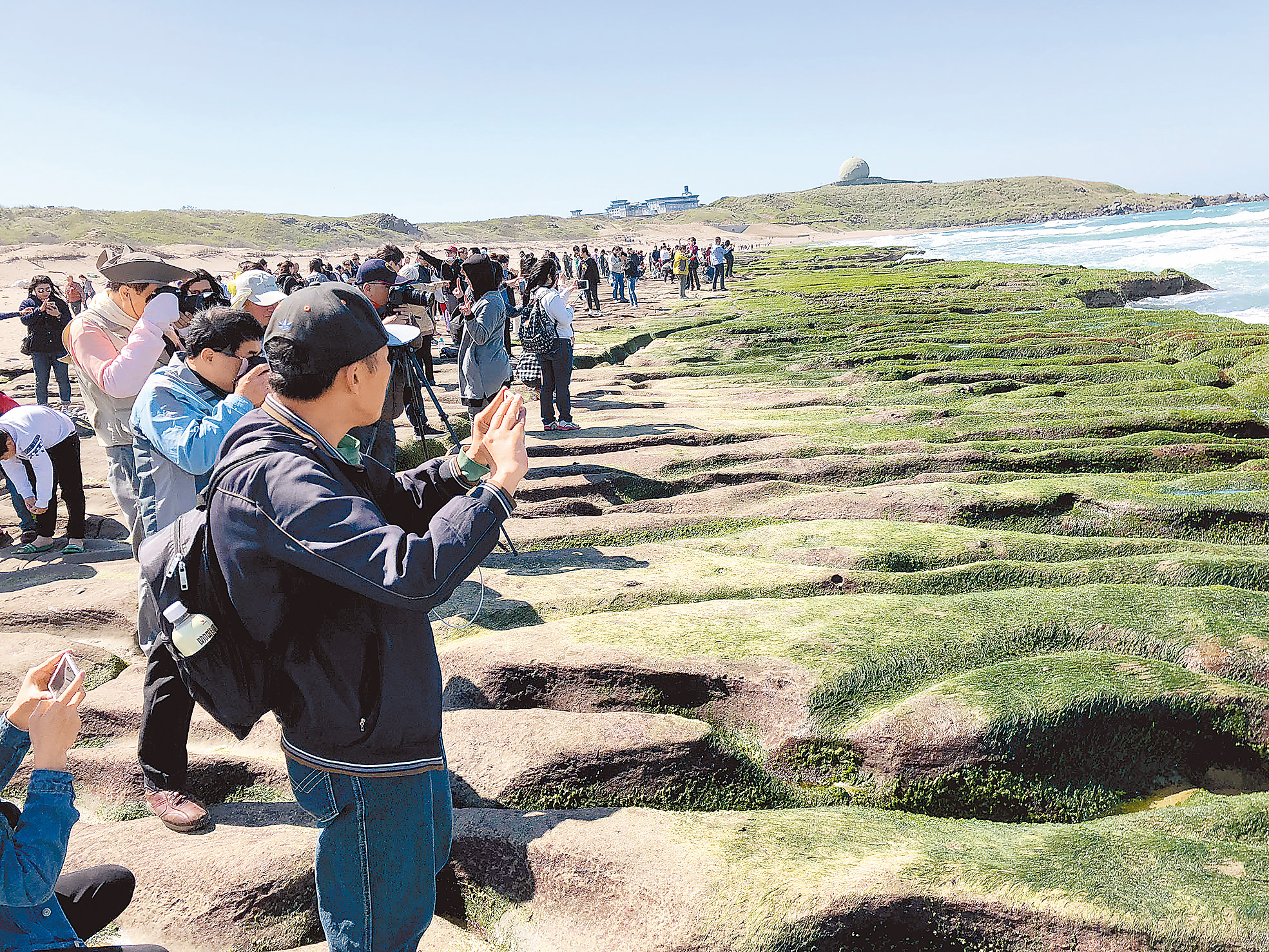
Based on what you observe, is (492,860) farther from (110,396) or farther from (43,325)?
(43,325)

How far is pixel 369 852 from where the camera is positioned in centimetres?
244

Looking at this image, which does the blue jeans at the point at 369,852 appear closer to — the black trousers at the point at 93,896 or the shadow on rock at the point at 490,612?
the black trousers at the point at 93,896

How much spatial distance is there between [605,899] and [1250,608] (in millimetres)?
4897

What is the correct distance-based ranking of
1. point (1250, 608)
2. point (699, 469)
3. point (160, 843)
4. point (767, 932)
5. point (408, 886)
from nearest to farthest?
point (408, 886) → point (767, 932) → point (160, 843) → point (1250, 608) → point (699, 469)

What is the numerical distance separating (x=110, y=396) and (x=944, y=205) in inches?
6850

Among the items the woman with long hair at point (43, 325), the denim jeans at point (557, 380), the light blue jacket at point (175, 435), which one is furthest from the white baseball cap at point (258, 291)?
the woman with long hair at point (43, 325)

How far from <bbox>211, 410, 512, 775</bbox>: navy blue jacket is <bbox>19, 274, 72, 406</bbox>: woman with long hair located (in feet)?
47.4

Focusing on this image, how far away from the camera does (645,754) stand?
459 cm

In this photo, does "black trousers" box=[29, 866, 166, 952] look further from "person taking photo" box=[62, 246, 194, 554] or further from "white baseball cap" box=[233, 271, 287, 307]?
"white baseball cap" box=[233, 271, 287, 307]

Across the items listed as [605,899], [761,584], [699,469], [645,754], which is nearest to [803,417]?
[699,469]

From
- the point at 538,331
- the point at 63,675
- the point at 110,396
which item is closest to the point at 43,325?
the point at 538,331

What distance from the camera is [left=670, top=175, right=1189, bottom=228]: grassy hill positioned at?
14150 centimetres

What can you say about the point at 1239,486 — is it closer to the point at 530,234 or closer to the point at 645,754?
the point at 645,754

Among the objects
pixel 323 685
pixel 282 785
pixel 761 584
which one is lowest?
pixel 282 785
